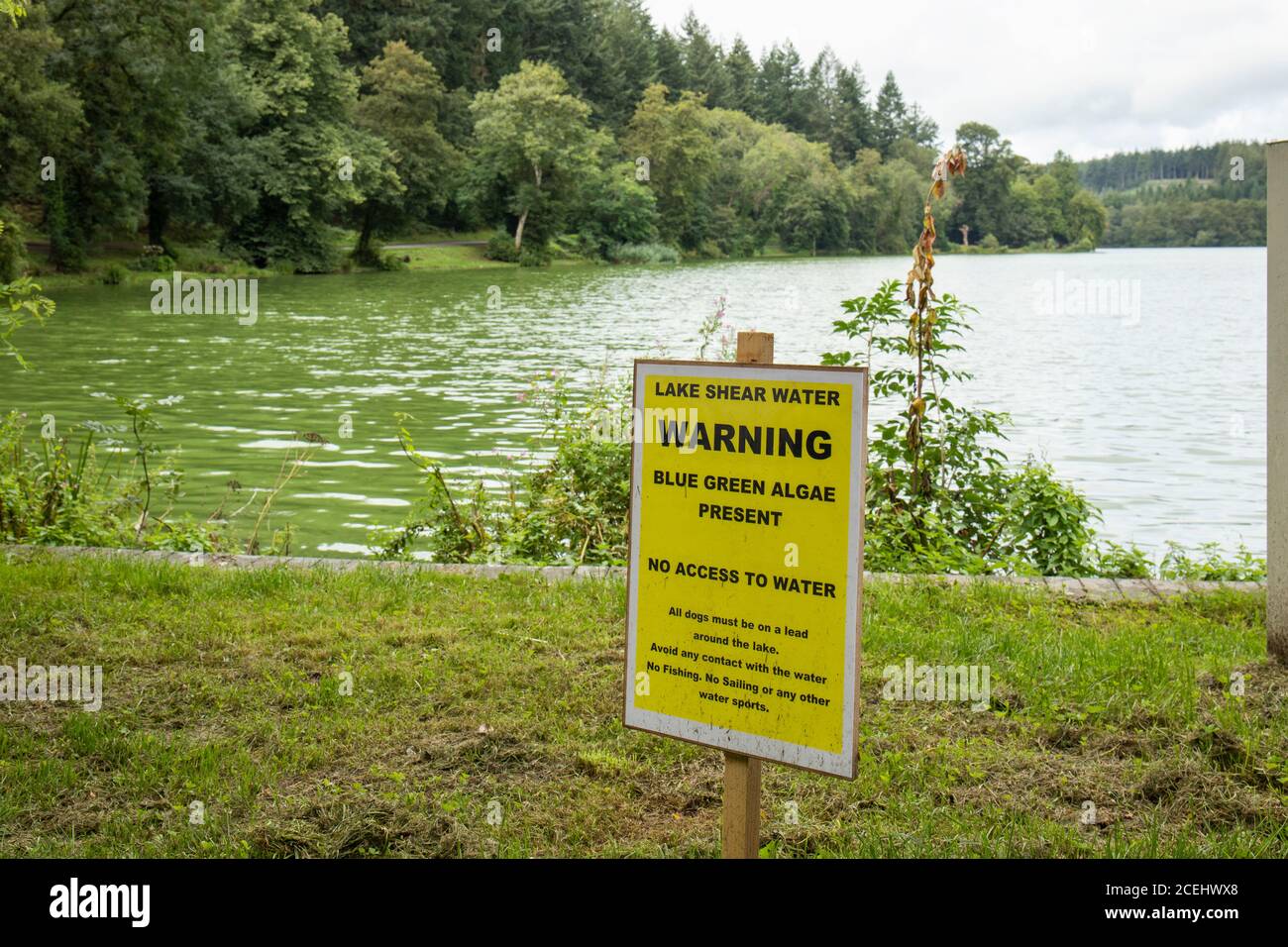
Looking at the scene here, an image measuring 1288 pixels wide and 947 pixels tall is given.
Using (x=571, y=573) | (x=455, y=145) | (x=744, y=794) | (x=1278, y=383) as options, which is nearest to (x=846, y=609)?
(x=744, y=794)

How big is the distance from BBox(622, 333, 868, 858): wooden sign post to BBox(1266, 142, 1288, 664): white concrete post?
10.5 ft

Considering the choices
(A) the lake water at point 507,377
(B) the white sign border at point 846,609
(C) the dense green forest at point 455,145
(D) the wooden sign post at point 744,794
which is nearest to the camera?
(B) the white sign border at point 846,609

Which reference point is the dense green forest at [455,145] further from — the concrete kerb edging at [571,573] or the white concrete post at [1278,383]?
the white concrete post at [1278,383]

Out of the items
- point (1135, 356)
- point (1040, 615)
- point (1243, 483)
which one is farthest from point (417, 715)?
point (1135, 356)

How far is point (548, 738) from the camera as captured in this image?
5.04 metres

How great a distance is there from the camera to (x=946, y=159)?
322 inches

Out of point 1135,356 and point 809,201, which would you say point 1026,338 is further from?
point 809,201

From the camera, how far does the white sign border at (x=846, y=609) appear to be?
10.6ft

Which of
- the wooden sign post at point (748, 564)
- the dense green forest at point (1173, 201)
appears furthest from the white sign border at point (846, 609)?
the dense green forest at point (1173, 201)

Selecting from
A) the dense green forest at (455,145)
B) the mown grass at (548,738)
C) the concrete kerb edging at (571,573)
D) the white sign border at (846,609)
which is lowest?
the mown grass at (548,738)

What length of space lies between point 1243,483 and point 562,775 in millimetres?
11615

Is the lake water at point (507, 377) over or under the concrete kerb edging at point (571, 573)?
over

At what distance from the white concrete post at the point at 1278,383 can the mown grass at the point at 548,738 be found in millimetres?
469

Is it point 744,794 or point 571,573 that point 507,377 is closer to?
point 571,573
